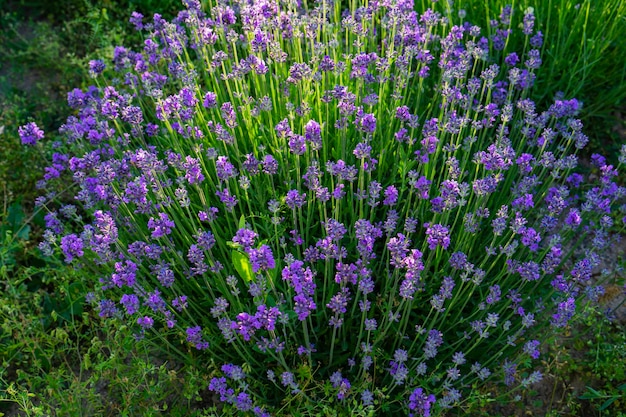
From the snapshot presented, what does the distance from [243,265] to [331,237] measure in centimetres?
43

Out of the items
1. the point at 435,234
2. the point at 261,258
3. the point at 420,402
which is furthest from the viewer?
the point at 420,402

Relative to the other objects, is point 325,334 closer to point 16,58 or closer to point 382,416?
point 382,416

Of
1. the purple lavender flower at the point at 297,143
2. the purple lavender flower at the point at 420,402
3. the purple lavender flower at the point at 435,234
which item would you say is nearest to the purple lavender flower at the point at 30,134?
the purple lavender flower at the point at 297,143

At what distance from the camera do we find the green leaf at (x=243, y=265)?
231cm

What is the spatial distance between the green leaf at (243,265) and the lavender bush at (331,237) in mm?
12

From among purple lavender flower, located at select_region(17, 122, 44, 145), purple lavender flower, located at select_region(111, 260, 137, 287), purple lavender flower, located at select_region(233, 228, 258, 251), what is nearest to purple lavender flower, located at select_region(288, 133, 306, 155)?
purple lavender flower, located at select_region(233, 228, 258, 251)

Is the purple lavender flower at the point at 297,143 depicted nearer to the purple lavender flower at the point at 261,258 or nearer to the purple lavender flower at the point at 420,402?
the purple lavender flower at the point at 261,258

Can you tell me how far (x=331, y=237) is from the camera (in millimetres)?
2061

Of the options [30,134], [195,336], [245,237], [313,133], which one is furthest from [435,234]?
[30,134]

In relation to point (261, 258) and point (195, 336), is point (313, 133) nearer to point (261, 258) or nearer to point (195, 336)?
point (261, 258)

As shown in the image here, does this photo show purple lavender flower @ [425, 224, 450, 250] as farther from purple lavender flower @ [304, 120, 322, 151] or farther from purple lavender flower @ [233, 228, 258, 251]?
purple lavender flower @ [233, 228, 258, 251]

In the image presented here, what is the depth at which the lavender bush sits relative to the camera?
87.9 inches

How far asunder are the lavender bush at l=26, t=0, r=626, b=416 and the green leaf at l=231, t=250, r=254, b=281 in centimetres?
1

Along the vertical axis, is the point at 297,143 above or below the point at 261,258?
above
